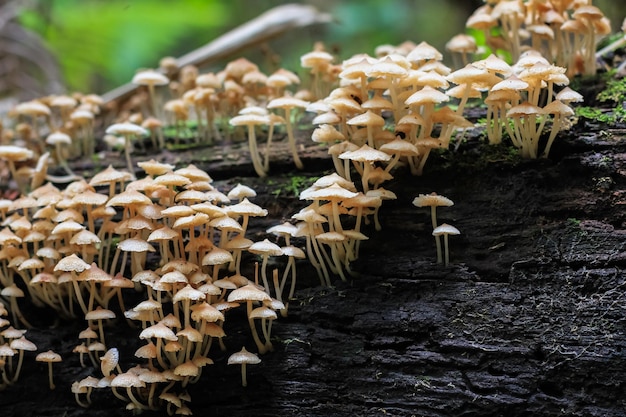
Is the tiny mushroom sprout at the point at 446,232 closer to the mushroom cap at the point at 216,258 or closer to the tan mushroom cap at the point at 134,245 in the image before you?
the mushroom cap at the point at 216,258

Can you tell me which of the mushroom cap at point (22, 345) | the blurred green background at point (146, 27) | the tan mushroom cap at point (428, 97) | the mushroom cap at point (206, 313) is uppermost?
the blurred green background at point (146, 27)

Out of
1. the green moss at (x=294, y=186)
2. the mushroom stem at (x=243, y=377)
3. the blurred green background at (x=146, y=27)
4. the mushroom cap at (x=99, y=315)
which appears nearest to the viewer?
the mushroom stem at (x=243, y=377)

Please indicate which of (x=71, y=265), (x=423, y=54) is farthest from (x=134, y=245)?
(x=423, y=54)

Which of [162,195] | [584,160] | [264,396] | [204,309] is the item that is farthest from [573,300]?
[162,195]

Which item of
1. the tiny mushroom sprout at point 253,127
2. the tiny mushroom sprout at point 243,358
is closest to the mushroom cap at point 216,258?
the tiny mushroom sprout at point 243,358

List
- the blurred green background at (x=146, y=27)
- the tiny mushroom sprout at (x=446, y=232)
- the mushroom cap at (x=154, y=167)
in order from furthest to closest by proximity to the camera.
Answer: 1. the blurred green background at (x=146, y=27)
2. the mushroom cap at (x=154, y=167)
3. the tiny mushroom sprout at (x=446, y=232)

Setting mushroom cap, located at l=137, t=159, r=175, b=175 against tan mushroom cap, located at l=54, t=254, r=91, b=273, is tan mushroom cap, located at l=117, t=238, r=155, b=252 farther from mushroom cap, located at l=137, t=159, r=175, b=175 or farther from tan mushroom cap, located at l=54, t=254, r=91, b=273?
mushroom cap, located at l=137, t=159, r=175, b=175
